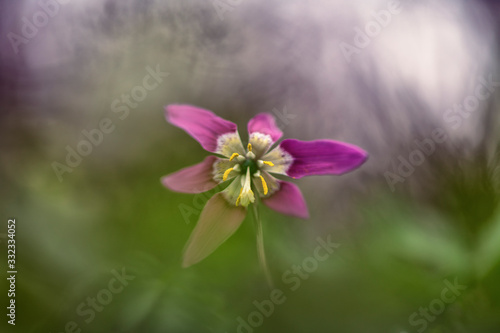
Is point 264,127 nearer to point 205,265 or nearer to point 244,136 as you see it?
point 244,136

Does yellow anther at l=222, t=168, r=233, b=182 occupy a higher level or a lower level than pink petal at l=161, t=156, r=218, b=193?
lower

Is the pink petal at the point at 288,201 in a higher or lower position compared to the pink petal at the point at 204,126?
lower

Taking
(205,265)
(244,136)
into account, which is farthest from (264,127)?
(205,265)

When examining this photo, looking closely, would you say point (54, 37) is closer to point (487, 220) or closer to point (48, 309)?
point (48, 309)

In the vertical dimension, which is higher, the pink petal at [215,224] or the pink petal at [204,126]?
the pink petal at [204,126]
